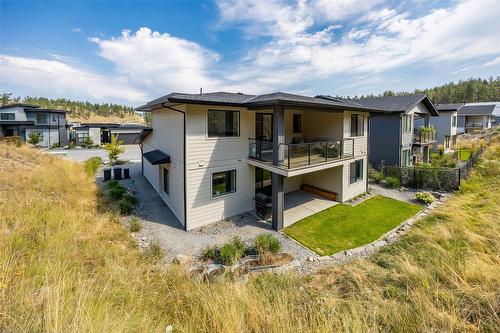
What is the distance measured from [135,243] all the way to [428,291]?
844cm

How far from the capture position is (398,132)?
57.9ft

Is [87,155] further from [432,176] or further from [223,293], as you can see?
[432,176]

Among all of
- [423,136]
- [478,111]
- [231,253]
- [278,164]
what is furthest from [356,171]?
[478,111]

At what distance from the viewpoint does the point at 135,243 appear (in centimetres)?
828

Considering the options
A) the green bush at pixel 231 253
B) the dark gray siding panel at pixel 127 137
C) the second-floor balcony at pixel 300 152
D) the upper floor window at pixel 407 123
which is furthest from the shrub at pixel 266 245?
the dark gray siding panel at pixel 127 137

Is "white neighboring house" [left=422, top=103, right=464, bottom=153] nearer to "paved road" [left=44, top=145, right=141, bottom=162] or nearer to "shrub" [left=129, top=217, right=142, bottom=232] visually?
"shrub" [left=129, top=217, right=142, bottom=232]

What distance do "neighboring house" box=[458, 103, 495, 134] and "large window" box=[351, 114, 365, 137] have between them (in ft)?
145

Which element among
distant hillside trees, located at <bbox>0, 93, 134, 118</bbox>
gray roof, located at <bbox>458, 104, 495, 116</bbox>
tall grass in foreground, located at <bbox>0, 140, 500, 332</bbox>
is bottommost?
tall grass in foreground, located at <bbox>0, 140, 500, 332</bbox>

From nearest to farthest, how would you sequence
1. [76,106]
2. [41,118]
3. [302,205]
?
[302,205], [41,118], [76,106]

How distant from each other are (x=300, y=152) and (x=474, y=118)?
184 ft

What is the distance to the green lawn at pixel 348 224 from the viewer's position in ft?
29.0

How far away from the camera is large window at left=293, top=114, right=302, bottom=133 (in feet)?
46.5

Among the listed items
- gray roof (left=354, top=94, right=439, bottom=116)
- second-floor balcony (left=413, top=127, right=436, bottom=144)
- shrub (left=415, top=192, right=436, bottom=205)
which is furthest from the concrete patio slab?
second-floor balcony (left=413, top=127, right=436, bottom=144)

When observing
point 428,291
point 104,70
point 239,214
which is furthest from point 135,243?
point 104,70
